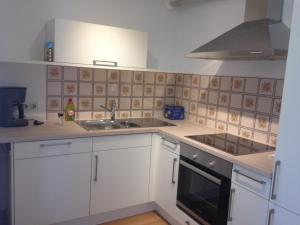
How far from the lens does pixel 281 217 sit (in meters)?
1.47

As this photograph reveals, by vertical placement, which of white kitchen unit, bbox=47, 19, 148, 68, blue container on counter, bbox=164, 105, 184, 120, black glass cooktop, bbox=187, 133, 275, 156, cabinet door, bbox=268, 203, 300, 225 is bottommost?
cabinet door, bbox=268, 203, 300, 225

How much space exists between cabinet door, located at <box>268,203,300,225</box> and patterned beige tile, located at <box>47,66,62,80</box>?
191cm

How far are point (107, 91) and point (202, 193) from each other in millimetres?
1299

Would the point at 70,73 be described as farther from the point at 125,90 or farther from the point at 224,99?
the point at 224,99

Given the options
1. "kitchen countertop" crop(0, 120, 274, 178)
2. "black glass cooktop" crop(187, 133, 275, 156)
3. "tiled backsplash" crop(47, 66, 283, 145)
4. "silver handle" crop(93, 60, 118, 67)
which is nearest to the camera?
"kitchen countertop" crop(0, 120, 274, 178)

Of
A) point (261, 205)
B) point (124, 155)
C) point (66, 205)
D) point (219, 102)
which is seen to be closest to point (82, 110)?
point (124, 155)

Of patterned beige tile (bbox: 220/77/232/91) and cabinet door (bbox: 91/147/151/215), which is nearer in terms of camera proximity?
cabinet door (bbox: 91/147/151/215)

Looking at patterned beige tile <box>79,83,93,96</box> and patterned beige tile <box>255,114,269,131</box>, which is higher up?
patterned beige tile <box>79,83,93,96</box>

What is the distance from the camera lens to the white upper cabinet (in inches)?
54.4

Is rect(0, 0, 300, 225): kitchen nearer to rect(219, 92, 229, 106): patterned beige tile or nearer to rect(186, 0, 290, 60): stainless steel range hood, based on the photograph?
rect(219, 92, 229, 106): patterned beige tile

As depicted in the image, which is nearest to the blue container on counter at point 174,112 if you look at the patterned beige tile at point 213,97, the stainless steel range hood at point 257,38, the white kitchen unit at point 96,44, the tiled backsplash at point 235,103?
the tiled backsplash at point 235,103

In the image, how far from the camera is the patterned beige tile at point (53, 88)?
2.43m

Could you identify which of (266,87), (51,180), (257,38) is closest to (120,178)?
(51,180)

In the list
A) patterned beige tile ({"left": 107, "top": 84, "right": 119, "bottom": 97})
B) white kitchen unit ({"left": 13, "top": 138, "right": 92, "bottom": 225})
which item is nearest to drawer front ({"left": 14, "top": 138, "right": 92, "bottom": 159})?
white kitchen unit ({"left": 13, "top": 138, "right": 92, "bottom": 225})
